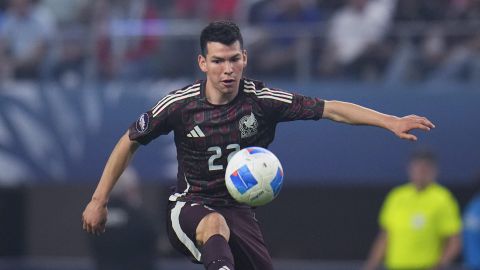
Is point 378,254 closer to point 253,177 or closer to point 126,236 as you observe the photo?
point 126,236

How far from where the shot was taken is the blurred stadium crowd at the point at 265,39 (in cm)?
1365

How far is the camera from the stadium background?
1382 cm

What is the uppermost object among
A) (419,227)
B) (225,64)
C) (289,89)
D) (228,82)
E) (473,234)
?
(225,64)

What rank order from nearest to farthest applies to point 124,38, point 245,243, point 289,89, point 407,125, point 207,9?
point 407,125 < point 245,243 < point 289,89 < point 124,38 < point 207,9

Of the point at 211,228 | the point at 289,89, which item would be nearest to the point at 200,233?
the point at 211,228

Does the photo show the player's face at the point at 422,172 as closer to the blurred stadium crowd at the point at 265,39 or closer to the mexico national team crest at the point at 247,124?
the blurred stadium crowd at the point at 265,39

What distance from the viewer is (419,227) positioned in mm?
12641

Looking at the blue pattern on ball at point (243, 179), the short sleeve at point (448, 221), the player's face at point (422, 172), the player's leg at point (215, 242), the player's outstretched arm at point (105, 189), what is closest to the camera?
the player's leg at point (215, 242)

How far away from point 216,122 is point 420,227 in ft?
16.0

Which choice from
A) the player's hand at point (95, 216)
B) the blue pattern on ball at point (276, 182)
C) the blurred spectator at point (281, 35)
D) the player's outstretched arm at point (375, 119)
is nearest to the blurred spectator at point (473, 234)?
the blurred spectator at point (281, 35)

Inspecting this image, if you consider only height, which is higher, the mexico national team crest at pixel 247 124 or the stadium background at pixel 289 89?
the mexico national team crest at pixel 247 124

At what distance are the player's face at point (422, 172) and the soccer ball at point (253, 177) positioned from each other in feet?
14.9

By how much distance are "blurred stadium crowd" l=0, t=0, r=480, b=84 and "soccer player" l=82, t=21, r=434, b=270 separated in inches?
213

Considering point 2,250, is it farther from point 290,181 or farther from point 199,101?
point 199,101
